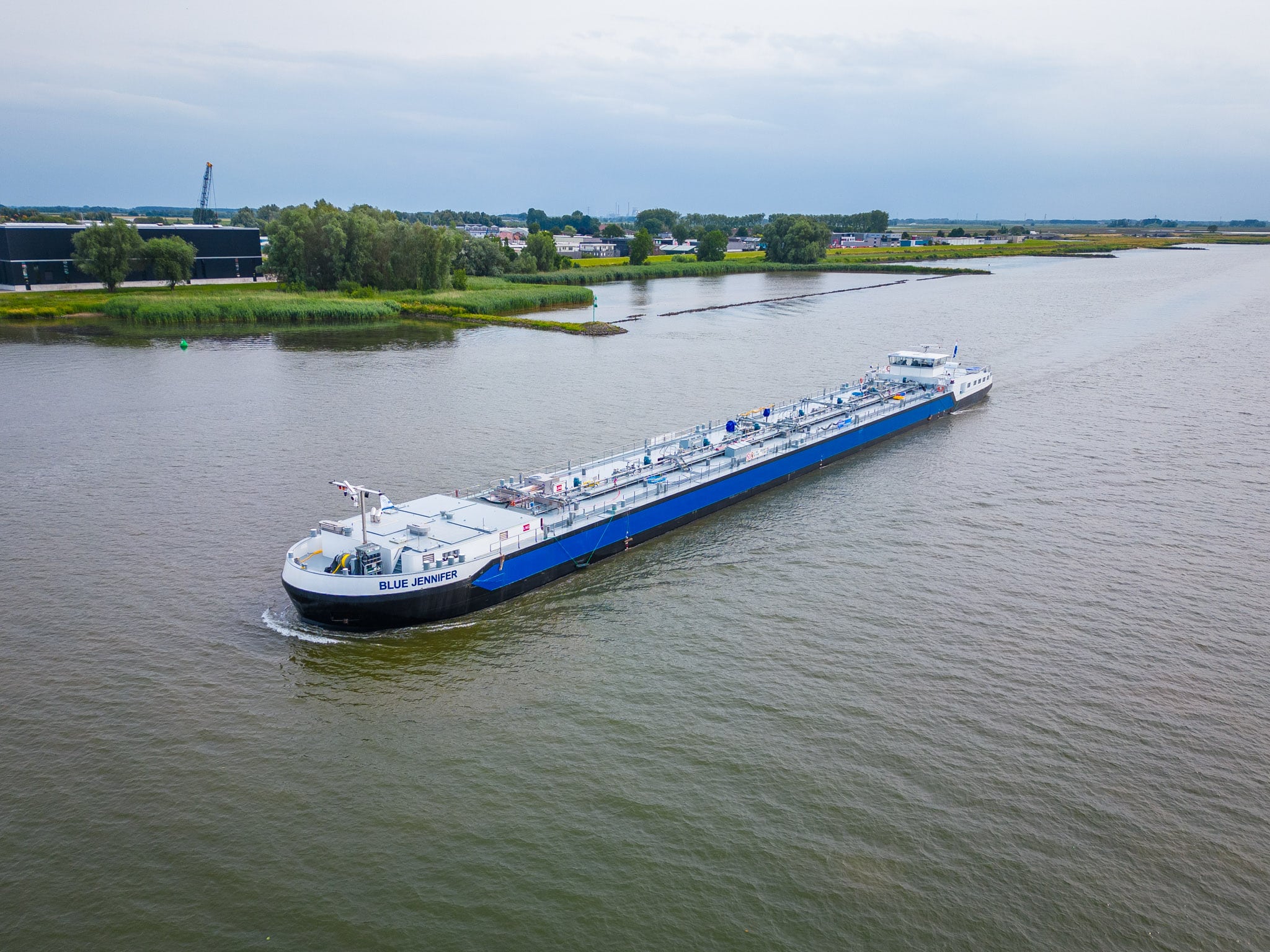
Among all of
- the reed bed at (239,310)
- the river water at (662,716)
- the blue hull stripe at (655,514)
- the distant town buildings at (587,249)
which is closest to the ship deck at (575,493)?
the blue hull stripe at (655,514)

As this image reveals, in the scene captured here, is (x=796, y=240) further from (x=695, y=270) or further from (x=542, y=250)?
(x=542, y=250)

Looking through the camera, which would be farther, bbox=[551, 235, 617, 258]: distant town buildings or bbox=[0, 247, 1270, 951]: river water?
bbox=[551, 235, 617, 258]: distant town buildings

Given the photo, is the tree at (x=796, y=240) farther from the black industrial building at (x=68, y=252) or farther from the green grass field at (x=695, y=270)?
the black industrial building at (x=68, y=252)

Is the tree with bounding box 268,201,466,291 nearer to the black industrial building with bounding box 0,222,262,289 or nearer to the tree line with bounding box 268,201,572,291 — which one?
the tree line with bounding box 268,201,572,291

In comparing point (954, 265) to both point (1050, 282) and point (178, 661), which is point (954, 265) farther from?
point (178, 661)

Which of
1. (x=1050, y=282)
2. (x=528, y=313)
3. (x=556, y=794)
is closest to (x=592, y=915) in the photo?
(x=556, y=794)

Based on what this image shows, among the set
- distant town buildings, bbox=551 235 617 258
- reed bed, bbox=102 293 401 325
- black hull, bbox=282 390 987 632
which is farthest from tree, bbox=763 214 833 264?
black hull, bbox=282 390 987 632

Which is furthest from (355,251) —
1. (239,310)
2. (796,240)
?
(796,240)
